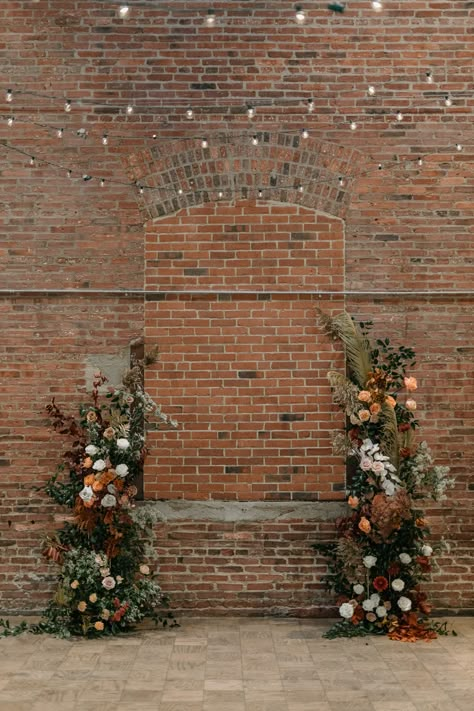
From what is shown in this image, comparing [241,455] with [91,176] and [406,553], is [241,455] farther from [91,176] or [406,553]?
[91,176]

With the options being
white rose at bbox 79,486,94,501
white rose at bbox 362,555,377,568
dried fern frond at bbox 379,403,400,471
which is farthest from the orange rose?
white rose at bbox 79,486,94,501

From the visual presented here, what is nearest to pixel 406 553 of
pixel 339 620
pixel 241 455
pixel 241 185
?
pixel 339 620

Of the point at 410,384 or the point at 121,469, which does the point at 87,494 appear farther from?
the point at 410,384

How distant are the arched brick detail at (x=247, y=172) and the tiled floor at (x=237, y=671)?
3228 mm

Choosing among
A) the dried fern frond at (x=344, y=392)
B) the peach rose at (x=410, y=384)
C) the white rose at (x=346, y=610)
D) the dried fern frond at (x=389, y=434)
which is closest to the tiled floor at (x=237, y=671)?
the white rose at (x=346, y=610)

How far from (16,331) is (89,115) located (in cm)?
183

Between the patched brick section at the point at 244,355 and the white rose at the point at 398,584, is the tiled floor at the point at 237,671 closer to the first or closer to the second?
the white rose at the point at 398,584

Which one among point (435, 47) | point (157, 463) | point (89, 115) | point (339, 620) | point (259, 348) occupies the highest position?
point (435, 47)

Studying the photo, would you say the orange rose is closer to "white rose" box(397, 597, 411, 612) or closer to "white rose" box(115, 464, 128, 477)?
"white rose" box(397, 597, 411, 612)

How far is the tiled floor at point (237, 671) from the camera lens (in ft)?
13.8

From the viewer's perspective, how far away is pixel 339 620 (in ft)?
19.1

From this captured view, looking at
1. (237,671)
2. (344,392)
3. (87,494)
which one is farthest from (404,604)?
(87,494)

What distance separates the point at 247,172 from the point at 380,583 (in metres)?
3.30

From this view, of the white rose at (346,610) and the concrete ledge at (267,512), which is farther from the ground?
the concrete ledge at (267,512)
